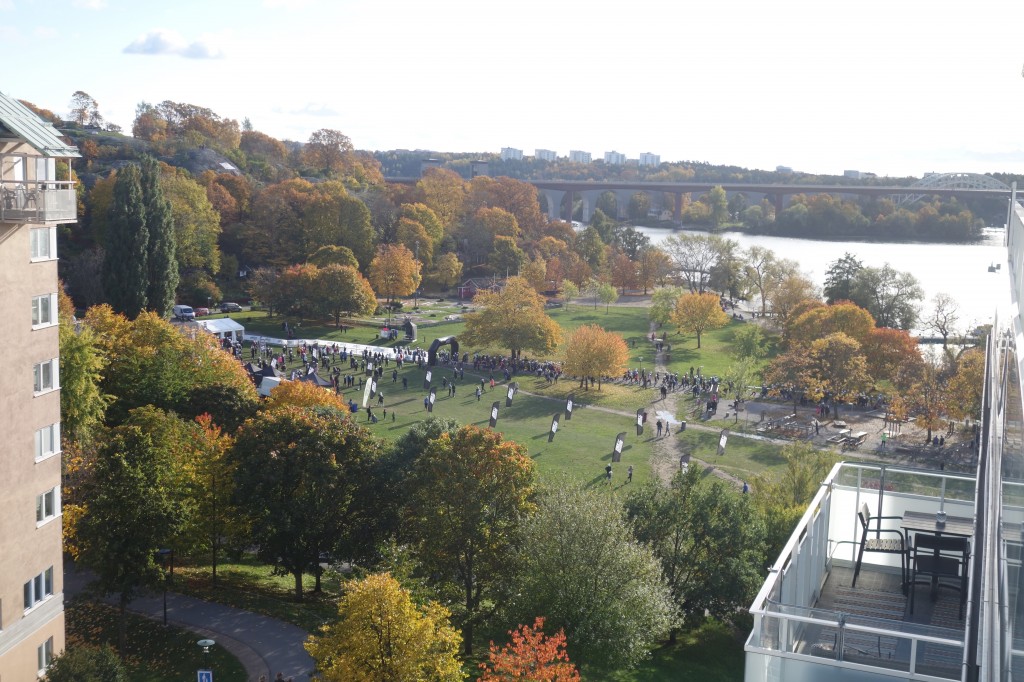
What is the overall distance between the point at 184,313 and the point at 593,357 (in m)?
25.2

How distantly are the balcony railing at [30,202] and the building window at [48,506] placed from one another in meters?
4.63

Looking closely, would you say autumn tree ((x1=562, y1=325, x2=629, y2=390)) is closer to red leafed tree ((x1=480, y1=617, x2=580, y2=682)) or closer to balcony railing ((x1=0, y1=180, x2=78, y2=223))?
red leafed tree ((x1=480, y1=617, x2=580, y2=682))

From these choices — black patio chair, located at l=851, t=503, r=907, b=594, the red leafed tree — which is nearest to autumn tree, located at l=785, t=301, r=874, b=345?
the red leafed tree

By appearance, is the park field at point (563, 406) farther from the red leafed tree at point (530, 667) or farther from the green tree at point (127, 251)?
the red leafed tree at point (530, 667)

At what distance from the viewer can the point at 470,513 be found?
2123 centimetres

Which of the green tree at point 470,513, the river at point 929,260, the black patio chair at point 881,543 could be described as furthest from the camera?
the river at point 929,260

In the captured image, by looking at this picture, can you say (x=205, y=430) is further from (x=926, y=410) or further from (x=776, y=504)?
(x=926, y=410)

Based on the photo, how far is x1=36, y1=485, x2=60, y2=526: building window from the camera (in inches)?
639

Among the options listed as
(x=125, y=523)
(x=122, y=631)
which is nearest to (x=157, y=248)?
(x=125, y=523)

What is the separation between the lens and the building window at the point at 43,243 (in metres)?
16.1

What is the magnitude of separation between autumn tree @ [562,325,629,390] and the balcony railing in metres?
32.7

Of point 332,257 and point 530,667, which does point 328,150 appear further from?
point 530,667

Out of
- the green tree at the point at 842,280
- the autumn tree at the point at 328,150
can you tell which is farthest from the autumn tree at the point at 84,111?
the green tree at the point at 842,280

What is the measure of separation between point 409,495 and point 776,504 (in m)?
10.6
